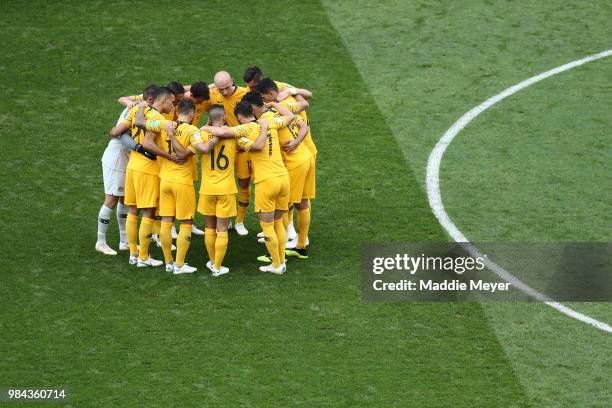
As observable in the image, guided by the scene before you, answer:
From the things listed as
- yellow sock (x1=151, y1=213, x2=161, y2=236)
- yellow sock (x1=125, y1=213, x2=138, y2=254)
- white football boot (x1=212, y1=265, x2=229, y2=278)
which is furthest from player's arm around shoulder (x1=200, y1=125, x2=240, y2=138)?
yellow sock (x1=151, y1=213, x2=161, y2=236)

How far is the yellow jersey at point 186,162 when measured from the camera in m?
13.3

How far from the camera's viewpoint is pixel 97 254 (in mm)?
14375

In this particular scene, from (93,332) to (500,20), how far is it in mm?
10086

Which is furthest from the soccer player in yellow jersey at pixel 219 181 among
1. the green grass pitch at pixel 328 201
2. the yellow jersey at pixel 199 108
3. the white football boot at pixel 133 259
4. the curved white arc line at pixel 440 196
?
the curved white arc line at pixel 440 196

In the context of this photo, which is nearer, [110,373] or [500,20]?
[110,373]

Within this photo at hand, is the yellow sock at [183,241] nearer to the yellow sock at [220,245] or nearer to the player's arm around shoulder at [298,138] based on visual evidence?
the yellow sock at [220,245]

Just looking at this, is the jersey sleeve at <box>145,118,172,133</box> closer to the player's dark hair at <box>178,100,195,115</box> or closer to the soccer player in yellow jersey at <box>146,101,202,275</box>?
the soccer player in yellow jersey at <box>146,101,202,275</box>

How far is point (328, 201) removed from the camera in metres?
15.8

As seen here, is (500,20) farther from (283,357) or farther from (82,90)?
(283,357)

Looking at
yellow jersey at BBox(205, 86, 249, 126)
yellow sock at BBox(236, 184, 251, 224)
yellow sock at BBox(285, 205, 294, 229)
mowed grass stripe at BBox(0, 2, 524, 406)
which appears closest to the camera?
mowed grass stripe at BBox(0, 2, 524, 406)

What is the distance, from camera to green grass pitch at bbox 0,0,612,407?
11867 mm

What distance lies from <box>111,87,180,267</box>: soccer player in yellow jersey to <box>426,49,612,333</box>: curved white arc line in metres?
3.49

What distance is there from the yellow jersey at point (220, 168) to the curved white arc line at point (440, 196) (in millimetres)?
2856

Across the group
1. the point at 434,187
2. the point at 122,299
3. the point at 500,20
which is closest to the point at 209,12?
the point at 500,20
